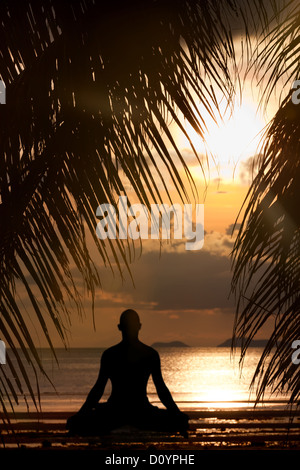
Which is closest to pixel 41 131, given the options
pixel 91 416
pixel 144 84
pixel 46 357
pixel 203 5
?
pixel 144 84

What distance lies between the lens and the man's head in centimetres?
350

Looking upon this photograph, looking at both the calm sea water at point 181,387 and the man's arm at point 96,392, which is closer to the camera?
the man's arm at point 96,392

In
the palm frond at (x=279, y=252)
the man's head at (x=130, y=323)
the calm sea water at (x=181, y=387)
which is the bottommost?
the calm sea water at (x=181, y=387)

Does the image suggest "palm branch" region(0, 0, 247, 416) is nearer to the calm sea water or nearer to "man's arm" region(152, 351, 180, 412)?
the calm sea water

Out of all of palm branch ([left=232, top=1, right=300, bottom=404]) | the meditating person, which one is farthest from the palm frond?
the meditating person

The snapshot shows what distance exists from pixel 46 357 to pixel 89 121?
365 feet

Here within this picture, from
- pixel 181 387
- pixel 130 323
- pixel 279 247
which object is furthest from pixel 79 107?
pixel 181 387

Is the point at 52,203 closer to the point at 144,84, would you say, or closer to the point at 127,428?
the point at 144,84

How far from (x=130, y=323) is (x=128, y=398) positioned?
0.40 metres

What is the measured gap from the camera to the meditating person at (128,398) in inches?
132

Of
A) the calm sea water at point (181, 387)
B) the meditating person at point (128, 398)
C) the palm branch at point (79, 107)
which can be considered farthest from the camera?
the calm sea water at point (181, 387)

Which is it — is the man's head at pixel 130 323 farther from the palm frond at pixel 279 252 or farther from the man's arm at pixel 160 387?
the palm frond at pixel 279 252

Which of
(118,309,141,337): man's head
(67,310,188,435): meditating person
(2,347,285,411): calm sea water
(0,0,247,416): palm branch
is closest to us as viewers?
(0,0,247,416): palm branch

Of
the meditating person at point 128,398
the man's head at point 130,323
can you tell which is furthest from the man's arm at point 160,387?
the man's head at point 130,323
